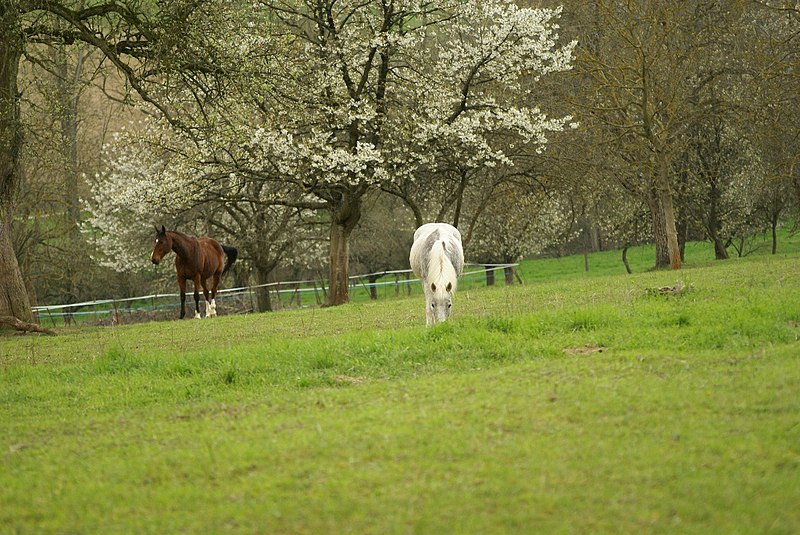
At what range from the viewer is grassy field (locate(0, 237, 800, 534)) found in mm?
5090

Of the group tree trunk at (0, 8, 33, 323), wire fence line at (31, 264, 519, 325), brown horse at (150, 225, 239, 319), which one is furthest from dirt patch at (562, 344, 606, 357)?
wire fence line at (31, 264, 519, 325)

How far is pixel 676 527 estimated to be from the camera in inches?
183

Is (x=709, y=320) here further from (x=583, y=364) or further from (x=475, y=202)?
(x=475, y=202)

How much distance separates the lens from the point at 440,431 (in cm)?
673

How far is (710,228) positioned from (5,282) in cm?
2724

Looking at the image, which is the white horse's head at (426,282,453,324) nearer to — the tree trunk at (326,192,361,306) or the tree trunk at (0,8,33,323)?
the tree trunk at (0,8,33,323)

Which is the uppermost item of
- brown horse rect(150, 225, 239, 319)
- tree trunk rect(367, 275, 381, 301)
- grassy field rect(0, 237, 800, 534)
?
brown horse rect(150, 225, 239, 319)

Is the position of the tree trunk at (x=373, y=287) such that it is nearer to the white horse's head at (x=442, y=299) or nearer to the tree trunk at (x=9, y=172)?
the tree trunk at (x=9, y=172)

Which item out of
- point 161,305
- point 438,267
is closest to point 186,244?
point 438,267

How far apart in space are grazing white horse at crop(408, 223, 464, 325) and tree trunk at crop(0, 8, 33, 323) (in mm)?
9085

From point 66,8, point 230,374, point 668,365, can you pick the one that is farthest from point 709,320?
point 66,8

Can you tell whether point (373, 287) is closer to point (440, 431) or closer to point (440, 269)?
point (440, 269)

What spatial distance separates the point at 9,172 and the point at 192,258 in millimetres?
6176

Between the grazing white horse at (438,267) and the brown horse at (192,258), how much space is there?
1052cm
